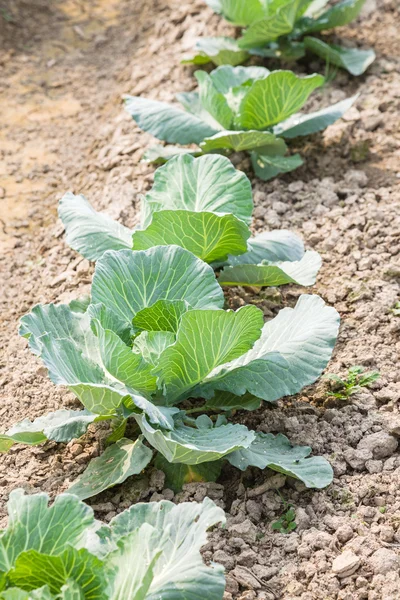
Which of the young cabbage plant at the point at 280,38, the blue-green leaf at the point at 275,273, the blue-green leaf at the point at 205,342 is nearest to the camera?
the blue-green leaf at the point at 205,342

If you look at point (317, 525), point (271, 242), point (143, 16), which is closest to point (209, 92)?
point (271, 242)

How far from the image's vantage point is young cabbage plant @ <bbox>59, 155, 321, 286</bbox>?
286 centimetres

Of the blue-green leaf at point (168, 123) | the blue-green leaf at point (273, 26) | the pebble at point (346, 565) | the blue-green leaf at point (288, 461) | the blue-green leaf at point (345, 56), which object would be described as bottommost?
the pebble at point (346, 565)

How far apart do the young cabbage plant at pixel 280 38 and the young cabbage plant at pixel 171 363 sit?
7.70 feet

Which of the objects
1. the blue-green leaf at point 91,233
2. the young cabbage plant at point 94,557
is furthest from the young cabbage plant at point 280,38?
the young cabbage plant at point 94,557

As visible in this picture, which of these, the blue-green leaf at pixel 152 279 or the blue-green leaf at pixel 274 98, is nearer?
the blue-green leaf at pixel 152 279

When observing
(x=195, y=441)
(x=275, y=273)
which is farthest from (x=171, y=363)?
(x=275, y=273)

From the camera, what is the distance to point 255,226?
3684 mm

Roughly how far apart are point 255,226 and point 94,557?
210cm

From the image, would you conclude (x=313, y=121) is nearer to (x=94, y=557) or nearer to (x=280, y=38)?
(x=280, y=38)

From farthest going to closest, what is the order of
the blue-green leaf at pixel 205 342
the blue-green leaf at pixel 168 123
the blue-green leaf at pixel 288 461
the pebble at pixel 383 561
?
the blue-green leaf at pixel 168 123 → the blue-green leaf at pixel 288 461 → the blue-green leaf at pixel 205 342 → the pebble at pixel 383 561

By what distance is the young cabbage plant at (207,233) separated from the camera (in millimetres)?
2855

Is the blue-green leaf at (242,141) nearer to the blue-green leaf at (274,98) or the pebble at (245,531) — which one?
the blue-green leaf at (274,98)

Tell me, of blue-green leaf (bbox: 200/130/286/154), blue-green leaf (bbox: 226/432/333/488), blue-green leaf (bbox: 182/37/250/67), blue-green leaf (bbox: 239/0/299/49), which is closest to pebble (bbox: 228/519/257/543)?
→ blue-green leaf (bbox: 226/432/333/488)
